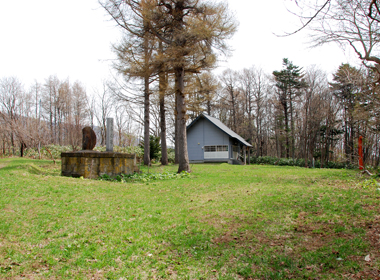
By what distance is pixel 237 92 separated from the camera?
36.8 meters

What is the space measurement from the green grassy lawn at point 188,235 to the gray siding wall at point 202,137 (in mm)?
20212

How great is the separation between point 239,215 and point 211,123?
22.4 meters

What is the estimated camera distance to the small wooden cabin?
27.0m

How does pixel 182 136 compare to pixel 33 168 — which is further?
pixel 182 136

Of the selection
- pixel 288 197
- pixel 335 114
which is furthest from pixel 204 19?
pixel 335 114

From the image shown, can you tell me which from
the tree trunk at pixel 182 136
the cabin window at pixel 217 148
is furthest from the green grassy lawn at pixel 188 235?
the cabin window at pixel 217 148

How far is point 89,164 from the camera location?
9812 mm

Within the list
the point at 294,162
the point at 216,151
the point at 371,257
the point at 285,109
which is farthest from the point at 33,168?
the point at 285,109

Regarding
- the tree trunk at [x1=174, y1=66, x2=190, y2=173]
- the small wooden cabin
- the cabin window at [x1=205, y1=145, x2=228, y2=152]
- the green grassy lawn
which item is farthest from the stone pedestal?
the cabin window at [x1=205, y1=145, x2=228, y2=152]

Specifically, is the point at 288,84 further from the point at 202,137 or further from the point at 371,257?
the point at 371,257

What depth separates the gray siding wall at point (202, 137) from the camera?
27.2 m

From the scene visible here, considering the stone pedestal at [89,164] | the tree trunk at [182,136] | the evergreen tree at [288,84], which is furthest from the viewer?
the evergreen tree at [288,84]

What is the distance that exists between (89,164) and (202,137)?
19.0 metres

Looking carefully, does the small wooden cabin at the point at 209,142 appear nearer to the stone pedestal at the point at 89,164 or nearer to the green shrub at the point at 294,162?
the green shrub at the point at 294,162
